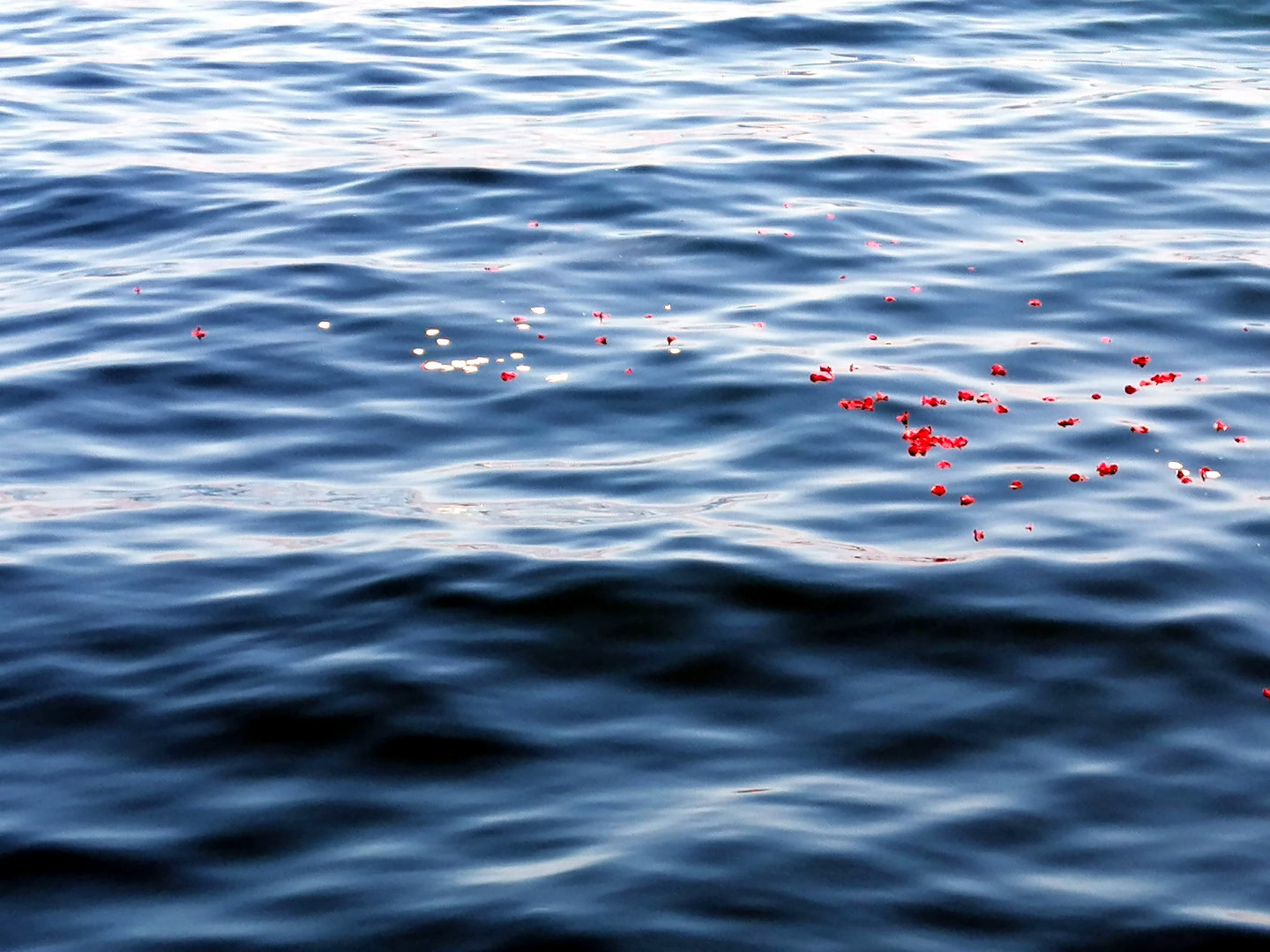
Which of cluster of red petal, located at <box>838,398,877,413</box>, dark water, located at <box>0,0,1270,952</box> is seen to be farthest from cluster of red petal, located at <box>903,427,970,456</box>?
cluster of red petal, located at <box>838,398,877,413</box>

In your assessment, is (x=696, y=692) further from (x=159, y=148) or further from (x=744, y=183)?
(x=159, y=148)

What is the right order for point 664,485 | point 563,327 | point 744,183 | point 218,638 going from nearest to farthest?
point 218,638 → point 664,485 → point 563,327 → point 744,183

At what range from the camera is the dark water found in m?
5.12

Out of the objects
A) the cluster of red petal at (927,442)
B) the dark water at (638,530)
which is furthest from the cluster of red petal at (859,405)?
the cluster of red petal at (927,442)

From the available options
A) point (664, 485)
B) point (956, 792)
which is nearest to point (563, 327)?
point (664, 485)

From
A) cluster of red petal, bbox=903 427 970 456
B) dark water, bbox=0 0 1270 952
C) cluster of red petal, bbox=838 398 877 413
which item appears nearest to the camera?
dark water, bbox=0 0 1270 952

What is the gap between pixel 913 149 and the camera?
40.4 ft

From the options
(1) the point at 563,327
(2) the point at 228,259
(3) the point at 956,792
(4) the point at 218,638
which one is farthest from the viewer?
(2) the point at 228,259

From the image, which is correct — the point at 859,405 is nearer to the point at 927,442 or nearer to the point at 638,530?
the point at 927,442

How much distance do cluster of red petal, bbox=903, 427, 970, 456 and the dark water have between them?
0.23ft

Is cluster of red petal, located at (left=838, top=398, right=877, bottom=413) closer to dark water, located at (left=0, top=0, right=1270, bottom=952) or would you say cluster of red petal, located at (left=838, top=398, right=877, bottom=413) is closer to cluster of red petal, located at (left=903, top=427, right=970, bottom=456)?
dark water, located at (left=0, top=0, right=1270, bottom=952)

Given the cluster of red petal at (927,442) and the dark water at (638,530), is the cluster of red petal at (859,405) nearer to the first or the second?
the dark water at (638,530)

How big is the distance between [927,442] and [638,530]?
155 cm

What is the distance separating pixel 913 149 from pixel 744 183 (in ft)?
4.73
